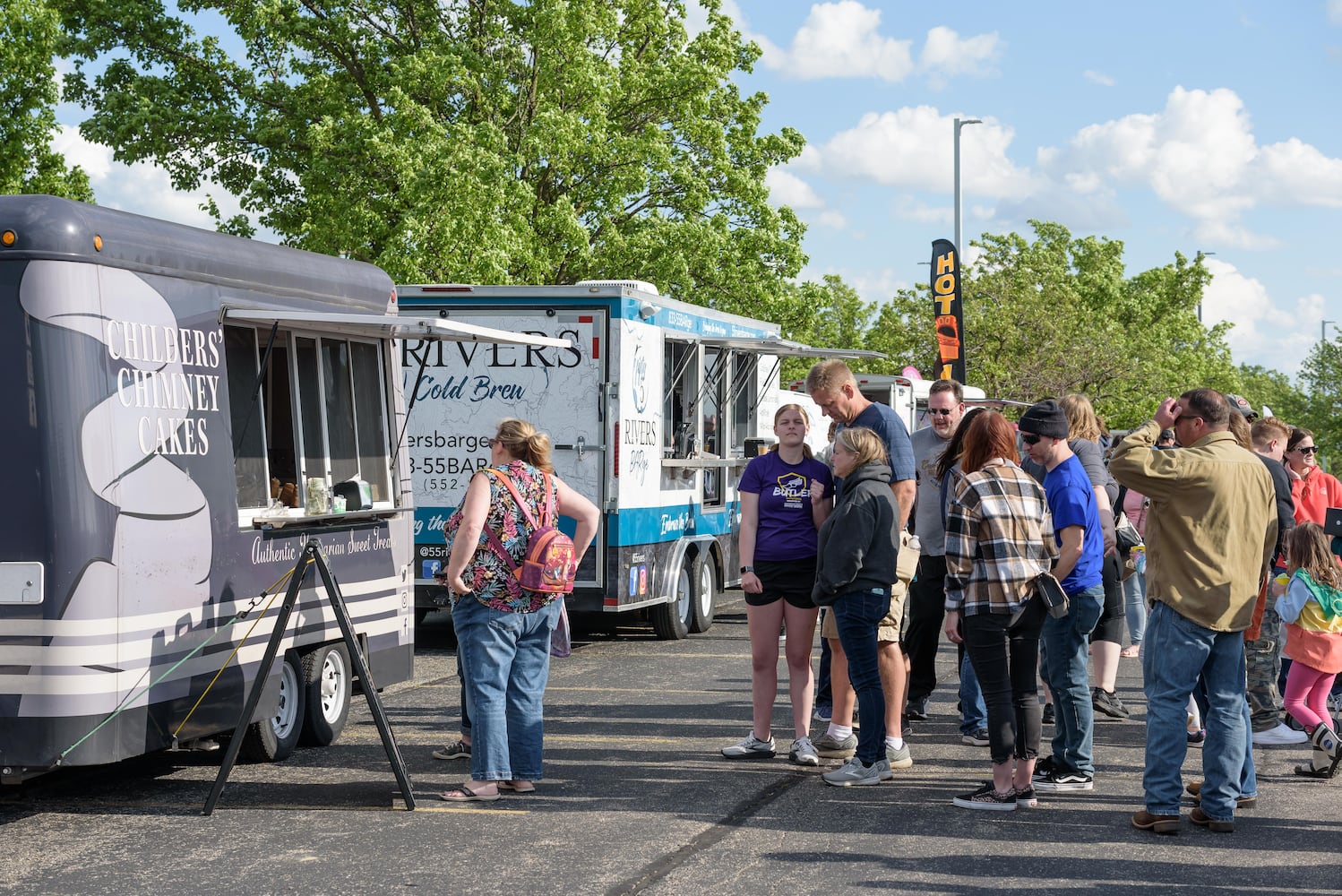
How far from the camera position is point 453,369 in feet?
40.0

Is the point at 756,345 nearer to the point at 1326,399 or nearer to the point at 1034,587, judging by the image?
the point at 1034,587

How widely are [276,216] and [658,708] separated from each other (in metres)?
17.4

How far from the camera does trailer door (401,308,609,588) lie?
470 inches

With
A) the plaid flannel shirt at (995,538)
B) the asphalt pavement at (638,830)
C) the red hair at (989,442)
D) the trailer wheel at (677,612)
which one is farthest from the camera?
the trailer wheel at (677,612)

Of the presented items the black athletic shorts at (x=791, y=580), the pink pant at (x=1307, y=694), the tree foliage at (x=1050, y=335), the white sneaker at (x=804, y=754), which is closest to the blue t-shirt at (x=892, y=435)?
the black athletic shorts at (x=791, y=580)

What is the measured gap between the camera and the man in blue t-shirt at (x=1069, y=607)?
278 inches

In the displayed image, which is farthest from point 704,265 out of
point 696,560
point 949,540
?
point 949,540

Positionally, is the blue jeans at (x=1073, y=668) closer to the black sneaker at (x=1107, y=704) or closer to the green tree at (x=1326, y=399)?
the black sneaker at (x=1107, y=704)

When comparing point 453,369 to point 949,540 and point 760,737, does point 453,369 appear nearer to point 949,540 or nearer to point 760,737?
point 760,737

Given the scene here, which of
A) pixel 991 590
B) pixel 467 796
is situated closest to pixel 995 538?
pixel 991 590

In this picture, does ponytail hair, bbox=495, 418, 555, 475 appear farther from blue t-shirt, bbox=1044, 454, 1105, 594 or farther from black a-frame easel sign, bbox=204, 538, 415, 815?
blue t-shirt, bbox=1044, 454, 1105, 594

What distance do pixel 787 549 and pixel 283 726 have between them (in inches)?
112

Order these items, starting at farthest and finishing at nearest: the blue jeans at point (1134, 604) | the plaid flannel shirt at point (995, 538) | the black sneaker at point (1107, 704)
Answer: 1. the blue jeans at point (1134, 604)
2. the black sneaker at point (1107, 704)
3. the plaid flannel shirt at point (995, 538)

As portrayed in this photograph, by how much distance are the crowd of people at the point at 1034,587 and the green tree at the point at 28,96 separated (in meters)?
17.6
